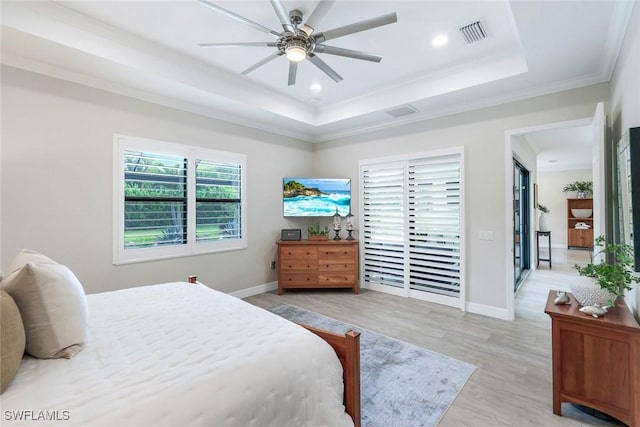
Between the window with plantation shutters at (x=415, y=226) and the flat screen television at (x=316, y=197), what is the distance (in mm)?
355

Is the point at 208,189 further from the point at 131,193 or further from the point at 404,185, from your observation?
the point at 404,185

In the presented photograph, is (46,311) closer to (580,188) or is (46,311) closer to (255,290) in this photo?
(255,290)

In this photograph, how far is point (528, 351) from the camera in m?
2.82

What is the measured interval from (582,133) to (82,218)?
8210mm

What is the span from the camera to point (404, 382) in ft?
7.59

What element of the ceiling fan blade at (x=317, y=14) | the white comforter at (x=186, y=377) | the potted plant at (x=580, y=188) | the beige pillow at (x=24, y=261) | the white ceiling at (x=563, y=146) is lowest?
the white comforter at (x=186, y=377)

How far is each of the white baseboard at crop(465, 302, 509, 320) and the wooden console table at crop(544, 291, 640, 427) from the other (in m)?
1.72

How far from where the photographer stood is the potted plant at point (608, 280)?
5.90 ft

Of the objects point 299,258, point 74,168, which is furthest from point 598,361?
point 74,168

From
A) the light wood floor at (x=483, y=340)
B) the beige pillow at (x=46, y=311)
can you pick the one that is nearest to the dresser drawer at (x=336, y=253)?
the light wood floor at (x=483, y=340)

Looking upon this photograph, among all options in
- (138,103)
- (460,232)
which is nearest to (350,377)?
(460,232)

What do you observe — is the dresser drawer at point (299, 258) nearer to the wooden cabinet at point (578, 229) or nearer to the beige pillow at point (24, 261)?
the beige pillow at point (24, 261)

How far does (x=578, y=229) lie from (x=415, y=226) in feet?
28.5

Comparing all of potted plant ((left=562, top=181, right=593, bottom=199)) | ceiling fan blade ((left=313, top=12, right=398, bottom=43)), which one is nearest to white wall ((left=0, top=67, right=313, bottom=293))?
ceiling fan blade ((left=313, top=12, right=398, bottom=43))
